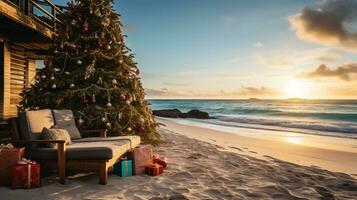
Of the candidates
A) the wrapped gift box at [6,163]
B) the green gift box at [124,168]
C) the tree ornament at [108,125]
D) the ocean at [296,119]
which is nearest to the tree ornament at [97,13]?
the tree ornament at [108,125]

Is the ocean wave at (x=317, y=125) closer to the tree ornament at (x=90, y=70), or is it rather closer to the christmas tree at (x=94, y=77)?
the christmas tree at (x=94, y=77)

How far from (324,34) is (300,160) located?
10.3m

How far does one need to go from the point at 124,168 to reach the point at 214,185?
1550 mm

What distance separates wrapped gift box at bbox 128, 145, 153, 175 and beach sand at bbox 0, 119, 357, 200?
0.22 meters

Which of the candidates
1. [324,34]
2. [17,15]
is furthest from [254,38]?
[17,15]

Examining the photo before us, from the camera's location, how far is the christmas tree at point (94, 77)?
22.5 ft

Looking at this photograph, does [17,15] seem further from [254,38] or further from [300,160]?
[254,38]

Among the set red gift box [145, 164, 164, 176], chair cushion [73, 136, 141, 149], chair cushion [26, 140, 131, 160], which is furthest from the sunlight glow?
chair cushion [26, 140, 131, 160]

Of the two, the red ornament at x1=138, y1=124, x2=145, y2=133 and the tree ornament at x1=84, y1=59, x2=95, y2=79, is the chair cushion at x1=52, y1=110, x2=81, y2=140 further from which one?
the red ornament at x1=138, y1=124, x2=145, y2=133

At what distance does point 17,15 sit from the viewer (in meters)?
7.21

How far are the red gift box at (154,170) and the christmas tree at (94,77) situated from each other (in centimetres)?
209

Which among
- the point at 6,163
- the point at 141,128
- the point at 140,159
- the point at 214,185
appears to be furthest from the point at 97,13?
the point at 214,185

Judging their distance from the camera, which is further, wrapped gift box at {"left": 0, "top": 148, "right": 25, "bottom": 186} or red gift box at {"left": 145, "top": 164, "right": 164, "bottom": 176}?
red gift box at {"left": 145, "top": 164, "right": 164, "bottom": 176}

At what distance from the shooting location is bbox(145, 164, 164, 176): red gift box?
16.1ft
